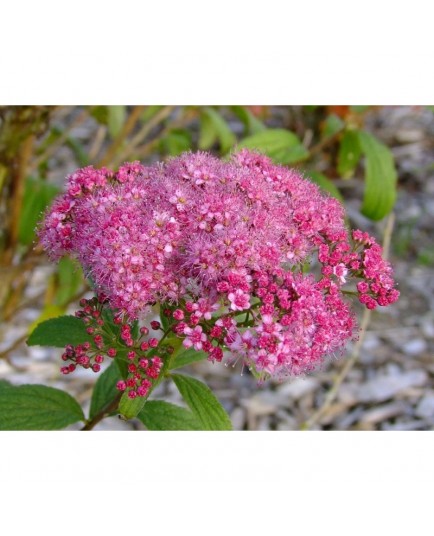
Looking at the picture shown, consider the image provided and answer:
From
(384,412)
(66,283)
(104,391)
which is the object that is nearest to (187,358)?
(104,391)

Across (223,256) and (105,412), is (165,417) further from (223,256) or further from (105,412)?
(223,256)

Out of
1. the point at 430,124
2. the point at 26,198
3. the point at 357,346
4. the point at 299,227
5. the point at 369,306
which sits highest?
the point at 430,124

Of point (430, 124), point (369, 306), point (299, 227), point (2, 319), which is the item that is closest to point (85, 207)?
point (299, 227)

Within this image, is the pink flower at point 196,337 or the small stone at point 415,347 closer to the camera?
the pink flower at point 196,337

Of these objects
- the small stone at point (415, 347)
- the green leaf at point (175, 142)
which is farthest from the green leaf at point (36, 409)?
the small stone at point (415, 347)

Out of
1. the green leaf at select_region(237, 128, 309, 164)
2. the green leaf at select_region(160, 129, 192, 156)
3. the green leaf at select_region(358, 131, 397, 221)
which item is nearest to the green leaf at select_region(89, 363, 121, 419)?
the green leaf at select_region(237, 128, 309, 164)

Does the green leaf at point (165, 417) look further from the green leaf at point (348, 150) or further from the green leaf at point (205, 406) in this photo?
the green leaf at point (348, 150)

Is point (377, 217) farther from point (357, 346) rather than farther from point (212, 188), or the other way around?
point (212, 188)
